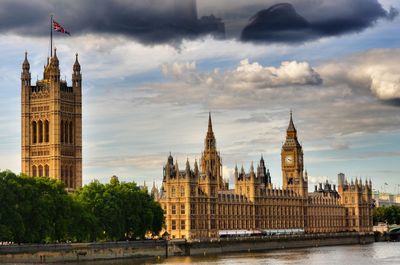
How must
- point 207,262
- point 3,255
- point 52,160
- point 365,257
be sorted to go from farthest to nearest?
point 52,160 → point 365,257 → point 207,262 → point 3,255

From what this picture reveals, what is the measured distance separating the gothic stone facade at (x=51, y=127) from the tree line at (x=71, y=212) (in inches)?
1565

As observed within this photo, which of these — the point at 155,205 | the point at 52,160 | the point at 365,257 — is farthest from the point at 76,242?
the point at 52,160

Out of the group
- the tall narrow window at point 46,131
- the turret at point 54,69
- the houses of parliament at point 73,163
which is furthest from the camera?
the tall narrow window at point 46,131

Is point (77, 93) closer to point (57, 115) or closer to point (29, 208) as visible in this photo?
point (57, 115)

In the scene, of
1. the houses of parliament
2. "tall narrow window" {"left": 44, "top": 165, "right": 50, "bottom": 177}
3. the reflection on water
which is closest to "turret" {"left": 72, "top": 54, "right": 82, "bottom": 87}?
the houses of parliament

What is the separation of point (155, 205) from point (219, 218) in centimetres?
3991

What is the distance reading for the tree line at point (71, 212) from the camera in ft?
372

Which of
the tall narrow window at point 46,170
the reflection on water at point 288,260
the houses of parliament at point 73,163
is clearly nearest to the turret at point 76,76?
the houses of parliament at point 73,163

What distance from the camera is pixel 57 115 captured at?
599 feet

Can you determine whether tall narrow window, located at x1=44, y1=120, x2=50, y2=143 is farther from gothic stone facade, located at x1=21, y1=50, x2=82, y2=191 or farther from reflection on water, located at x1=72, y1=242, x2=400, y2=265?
reflection on water, located at x1=72, y1=242, x2=400, y2=265

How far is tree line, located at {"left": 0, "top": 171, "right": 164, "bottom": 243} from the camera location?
372ft

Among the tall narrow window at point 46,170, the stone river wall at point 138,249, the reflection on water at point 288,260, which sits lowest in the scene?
the reflection on water at point 288,260

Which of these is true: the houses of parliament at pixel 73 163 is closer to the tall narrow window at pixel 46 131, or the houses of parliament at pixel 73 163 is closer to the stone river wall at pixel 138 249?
the tall narrow window at pixel 46 131

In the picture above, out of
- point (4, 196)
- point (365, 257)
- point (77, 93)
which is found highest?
point (77, 93)
